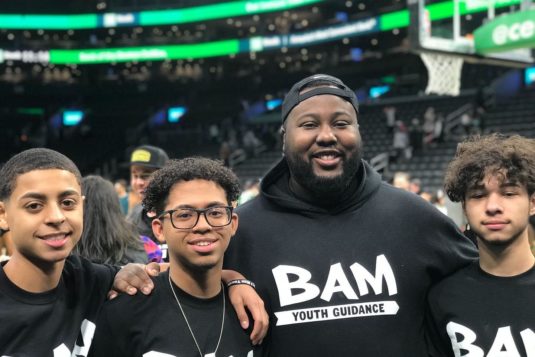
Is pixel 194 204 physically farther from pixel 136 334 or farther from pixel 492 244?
pixel 492 244

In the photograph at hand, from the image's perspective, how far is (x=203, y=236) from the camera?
7.79ft

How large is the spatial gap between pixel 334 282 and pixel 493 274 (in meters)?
0.65

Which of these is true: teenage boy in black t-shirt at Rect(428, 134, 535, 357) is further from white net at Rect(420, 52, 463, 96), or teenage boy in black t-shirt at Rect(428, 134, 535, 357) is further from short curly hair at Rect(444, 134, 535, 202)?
white net at Rect(420, 52, 463, 96)

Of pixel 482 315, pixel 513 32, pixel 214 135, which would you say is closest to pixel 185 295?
pixel 482 315

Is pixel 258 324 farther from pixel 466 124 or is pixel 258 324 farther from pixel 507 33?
pixel 466 124

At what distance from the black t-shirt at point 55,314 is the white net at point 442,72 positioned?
262 inches

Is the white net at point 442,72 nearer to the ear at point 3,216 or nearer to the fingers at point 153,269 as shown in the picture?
the fingers at point 153,269

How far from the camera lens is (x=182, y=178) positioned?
8.21ft

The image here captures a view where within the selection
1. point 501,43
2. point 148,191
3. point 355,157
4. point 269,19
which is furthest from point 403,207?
point 269,19

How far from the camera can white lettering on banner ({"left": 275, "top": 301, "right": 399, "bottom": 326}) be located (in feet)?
8.27

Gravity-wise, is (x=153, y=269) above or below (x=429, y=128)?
below

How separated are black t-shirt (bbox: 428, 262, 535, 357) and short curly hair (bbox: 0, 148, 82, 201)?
5.14 feet

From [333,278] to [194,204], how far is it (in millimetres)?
646

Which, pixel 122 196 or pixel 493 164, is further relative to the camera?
pixel 122 196
